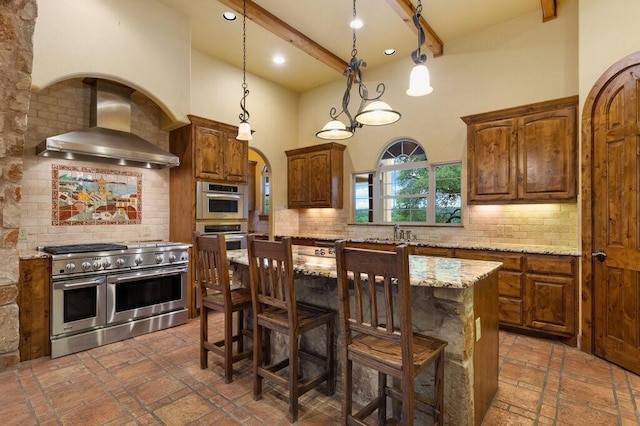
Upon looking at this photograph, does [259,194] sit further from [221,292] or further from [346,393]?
[346,393]

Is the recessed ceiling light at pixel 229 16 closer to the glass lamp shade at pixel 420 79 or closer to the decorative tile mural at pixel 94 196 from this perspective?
the decorative tile mural at pixel 94 196

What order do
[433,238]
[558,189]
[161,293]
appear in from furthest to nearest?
[433,238] → [161,293] → [558,189]

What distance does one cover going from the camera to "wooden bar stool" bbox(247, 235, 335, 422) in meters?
2.06

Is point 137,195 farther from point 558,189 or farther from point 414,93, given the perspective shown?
point 558,189

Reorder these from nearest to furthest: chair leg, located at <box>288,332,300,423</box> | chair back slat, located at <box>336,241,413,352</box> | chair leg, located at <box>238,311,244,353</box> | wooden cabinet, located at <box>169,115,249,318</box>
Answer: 1. chair back slat, located at <box>336,241,413,352</box>
2. chair leg, located at <box>288,332,300,423</box>
3. chair leg, located at <box>238,311,244,353</box>
4. wooden cabinet, located at <box>169,115,249,318</box>

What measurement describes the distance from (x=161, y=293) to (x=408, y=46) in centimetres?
482

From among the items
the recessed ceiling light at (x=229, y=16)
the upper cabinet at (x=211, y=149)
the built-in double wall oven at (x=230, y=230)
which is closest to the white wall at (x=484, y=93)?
the built-in double wall oven at (x=230, y=230)

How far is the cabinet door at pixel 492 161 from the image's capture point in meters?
3.88

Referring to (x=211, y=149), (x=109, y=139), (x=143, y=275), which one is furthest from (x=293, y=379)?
(x=211, y=149)

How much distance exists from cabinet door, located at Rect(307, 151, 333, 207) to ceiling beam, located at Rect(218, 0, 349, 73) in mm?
1477

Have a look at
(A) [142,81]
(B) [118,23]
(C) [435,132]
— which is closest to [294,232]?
(C) [435,132]

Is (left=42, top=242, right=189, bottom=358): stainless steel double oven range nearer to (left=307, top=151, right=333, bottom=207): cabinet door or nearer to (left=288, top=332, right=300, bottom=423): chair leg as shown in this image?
(left=288, top=332, right=300, bottom=423): chair leg

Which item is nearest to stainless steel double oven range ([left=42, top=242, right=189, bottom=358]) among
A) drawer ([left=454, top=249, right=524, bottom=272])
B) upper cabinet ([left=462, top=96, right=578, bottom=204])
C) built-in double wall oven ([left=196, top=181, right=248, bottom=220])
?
built-in double wall oven ([left=196, top=181, right=248, bottom=220])

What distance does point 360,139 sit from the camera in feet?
18.9
